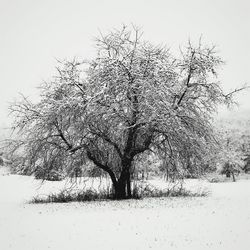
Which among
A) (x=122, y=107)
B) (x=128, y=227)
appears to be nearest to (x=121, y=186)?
(x=122, y=107)

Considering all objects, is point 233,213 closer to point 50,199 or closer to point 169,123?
point 169,123

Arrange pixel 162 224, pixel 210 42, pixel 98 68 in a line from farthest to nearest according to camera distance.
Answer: pixel 210 42, pixel 98 68, pixel 162 224

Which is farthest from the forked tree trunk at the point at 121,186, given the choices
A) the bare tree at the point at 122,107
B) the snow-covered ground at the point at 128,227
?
the snow-covered ground at the point at 128,227

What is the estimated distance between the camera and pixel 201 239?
8211 millimetres

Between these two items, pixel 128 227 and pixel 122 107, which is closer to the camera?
pixel 128 227

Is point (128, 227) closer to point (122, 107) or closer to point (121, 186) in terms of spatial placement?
point (122, 107)

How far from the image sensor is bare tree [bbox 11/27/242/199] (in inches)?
564

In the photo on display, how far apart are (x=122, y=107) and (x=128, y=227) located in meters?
6.00

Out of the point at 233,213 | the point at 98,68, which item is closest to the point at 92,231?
the point at 233,213

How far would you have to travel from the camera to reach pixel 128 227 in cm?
970

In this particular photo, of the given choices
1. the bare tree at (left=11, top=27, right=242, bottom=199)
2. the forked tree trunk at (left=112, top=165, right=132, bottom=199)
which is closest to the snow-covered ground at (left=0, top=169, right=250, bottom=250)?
the forked tree trunk at (left=112, top=165, right=132, bottom=199)

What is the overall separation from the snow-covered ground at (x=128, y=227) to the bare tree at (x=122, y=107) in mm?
2822

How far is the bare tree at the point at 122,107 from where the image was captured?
1434 cm

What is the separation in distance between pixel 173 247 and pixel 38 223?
16.1 ft
